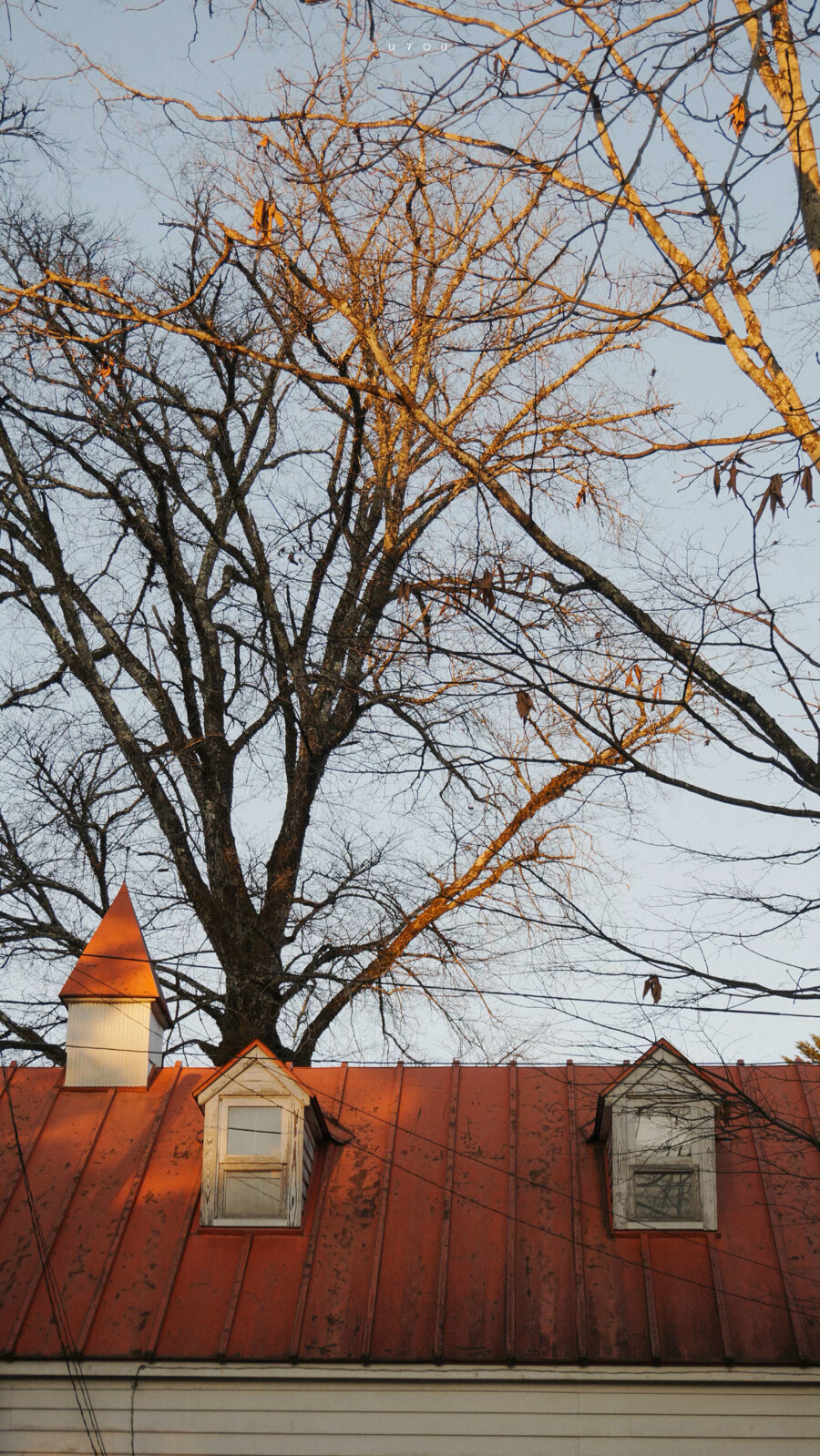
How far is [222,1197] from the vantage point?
11.1 m

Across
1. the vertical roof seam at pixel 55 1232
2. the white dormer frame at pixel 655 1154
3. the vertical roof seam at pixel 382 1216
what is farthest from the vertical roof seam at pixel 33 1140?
the white dormer frame at pixel 655 1154

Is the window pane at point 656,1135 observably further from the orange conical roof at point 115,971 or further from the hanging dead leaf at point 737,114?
the hanging dead leaf at point 737,114

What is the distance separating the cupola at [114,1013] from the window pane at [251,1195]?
1799 millimetres

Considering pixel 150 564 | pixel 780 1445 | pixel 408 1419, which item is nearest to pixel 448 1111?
pixel 408 1419

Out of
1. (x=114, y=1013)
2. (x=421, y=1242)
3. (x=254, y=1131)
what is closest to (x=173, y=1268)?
(x=254, y=1131)

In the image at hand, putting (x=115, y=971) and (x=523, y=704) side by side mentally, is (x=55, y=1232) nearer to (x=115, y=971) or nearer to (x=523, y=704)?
(x=115, y=971)

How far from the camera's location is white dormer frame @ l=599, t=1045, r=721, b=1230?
10680mm

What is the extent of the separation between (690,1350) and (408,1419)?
6.35ft

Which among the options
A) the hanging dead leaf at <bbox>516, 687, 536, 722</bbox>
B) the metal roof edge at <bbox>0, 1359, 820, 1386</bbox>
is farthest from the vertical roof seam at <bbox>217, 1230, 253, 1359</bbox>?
the hanging dead leaf at <bbox>516, 687, 536, 722</bbox>

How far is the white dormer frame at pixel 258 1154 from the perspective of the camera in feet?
36.0

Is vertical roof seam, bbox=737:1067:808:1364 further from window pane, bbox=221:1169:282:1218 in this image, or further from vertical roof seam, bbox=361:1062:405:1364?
window pane, bbox=221:1169:282:1218

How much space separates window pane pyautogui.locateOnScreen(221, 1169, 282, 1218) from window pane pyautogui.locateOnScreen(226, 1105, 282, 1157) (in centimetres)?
16

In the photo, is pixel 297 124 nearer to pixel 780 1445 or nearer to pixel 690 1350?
pixel 690 1350

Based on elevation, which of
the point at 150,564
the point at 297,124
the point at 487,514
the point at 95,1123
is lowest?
the point at 95,1123
